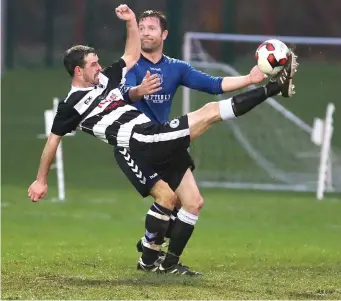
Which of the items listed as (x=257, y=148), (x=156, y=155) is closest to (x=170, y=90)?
(x=156, y=155)

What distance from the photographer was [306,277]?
30.1 feet

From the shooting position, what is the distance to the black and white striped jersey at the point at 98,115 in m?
8.86

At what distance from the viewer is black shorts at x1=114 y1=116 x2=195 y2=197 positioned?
A: 28.7ft

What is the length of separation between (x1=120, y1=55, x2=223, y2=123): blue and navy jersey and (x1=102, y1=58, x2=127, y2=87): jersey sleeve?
0.18m

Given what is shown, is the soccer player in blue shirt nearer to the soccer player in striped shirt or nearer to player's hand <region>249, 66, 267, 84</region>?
the soccer player in striped shirt

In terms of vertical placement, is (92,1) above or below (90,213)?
→ above

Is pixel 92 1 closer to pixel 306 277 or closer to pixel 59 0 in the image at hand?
pixel 59 0

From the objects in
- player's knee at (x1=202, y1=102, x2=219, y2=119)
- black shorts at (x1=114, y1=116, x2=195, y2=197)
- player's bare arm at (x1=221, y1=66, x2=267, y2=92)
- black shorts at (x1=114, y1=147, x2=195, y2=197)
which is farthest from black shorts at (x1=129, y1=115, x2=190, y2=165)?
player's bare arm at (x1=221, y1=66, x2=267, y2=92)

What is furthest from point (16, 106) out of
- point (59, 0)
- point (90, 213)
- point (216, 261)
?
point (216, 261)

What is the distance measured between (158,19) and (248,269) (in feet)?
7.51

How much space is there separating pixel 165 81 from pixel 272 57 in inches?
54.2

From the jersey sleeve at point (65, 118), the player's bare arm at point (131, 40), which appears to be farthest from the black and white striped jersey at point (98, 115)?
the player's bare arm at point (131, 40)

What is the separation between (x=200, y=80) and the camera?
9.70 m

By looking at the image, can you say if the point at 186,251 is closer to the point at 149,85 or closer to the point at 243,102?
the point at 149,85
